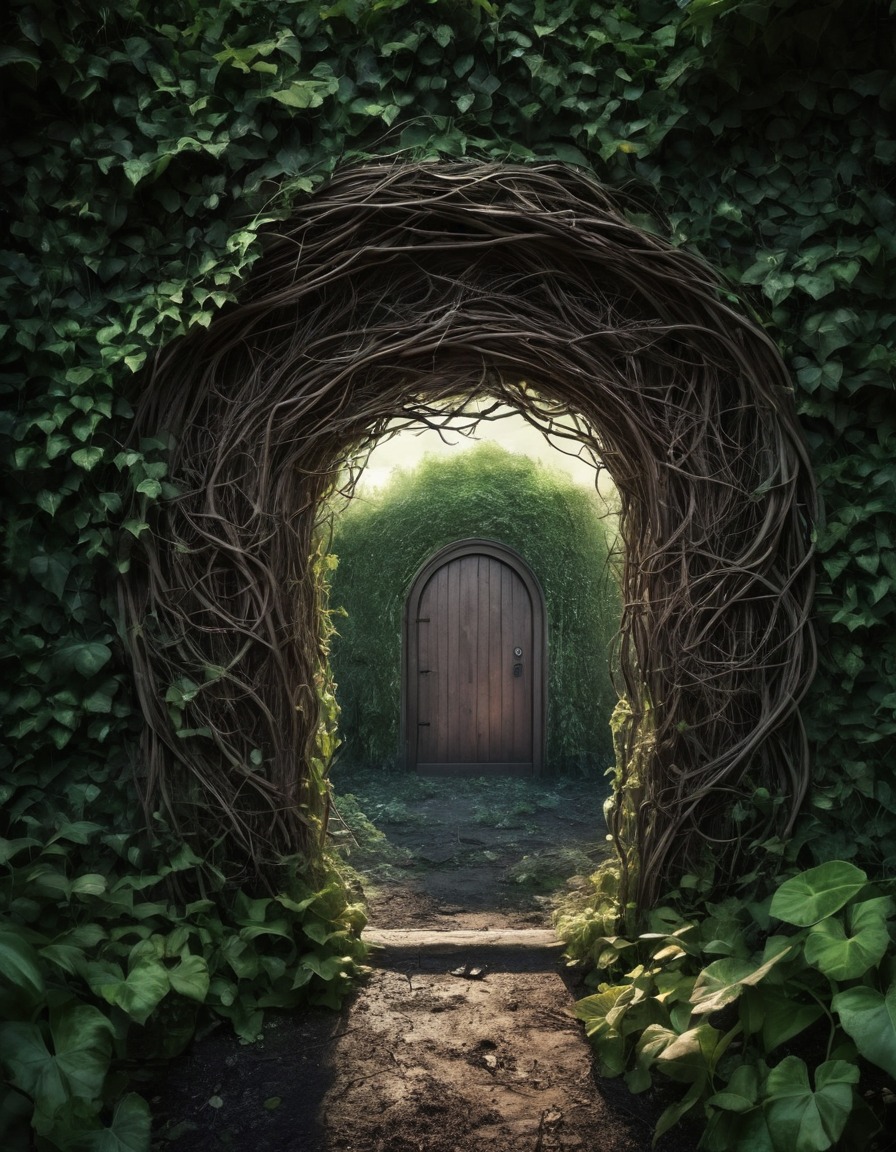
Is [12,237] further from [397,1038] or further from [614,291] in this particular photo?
[397,1038]

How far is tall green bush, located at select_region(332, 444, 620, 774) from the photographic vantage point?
23.5 feet

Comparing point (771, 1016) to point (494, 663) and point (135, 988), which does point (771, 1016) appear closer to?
point (135, 988)

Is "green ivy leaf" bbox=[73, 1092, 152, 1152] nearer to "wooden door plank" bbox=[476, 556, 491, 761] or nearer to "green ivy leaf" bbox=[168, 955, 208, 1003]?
"green ivy leaf" bbox=[168, 955, 208, 1003]

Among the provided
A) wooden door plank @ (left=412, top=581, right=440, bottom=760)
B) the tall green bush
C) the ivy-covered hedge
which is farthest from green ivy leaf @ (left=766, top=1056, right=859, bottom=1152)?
wooden door plank @ (left=412, top=581, right=440, bottom=760)

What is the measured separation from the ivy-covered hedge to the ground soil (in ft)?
0.84

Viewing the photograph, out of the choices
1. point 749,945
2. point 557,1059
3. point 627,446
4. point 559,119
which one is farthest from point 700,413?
point 557,1059

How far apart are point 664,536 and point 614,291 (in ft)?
2.51

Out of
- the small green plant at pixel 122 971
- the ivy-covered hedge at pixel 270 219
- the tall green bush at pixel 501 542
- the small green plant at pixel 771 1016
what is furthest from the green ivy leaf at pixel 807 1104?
the tall green bush at pixel 501 542

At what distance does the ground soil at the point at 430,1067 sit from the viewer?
227 centimetres

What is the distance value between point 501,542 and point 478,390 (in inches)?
178

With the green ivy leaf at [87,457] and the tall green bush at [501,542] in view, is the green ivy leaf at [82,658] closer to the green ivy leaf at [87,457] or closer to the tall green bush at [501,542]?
the green ivy leaf at [87,457]

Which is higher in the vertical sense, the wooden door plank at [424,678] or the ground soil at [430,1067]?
the wooden door plank at [424,678]

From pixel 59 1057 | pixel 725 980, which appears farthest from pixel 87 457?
pixel 725 980

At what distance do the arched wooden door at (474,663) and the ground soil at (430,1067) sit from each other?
10.6 ft
